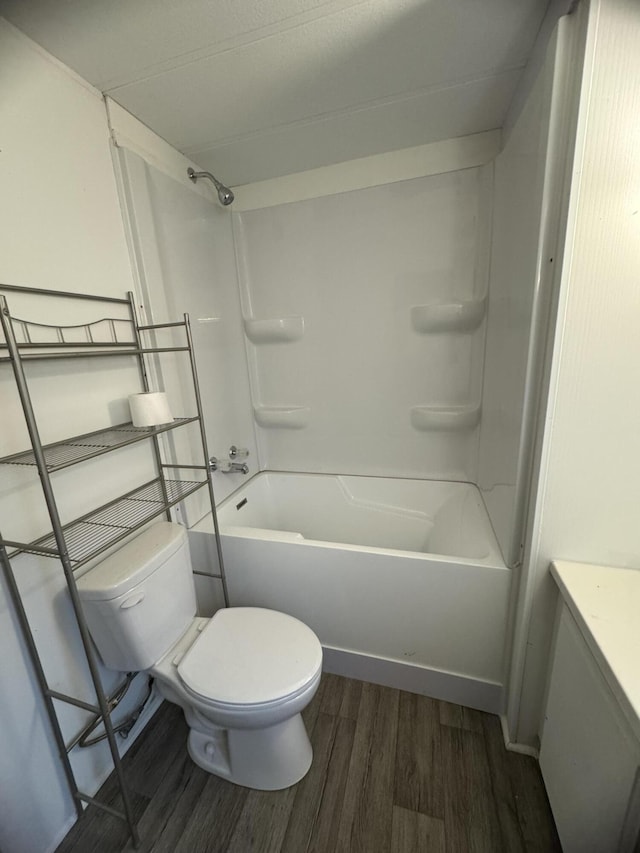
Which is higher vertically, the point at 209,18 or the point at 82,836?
the point at 209,18

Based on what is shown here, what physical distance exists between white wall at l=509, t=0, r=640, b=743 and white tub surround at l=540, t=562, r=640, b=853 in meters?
0.08

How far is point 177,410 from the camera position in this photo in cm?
150

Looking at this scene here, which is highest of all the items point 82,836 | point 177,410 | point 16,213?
point 16,213

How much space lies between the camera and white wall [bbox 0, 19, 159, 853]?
888mm

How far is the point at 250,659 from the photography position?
108cm

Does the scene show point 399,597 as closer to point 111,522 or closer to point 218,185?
point 111,522

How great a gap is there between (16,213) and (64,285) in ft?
0.63

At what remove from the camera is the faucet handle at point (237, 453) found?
1914 mm

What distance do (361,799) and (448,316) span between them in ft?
6.34

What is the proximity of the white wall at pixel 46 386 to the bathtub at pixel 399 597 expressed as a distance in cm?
62

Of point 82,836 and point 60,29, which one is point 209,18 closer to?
point 60,29

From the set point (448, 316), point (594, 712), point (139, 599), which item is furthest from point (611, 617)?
point (448, 316)

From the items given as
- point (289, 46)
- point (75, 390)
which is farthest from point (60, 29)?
point (75, 390)

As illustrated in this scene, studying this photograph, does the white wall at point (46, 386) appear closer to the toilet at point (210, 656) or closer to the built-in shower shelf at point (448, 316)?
the toilet at point (210, 656)
